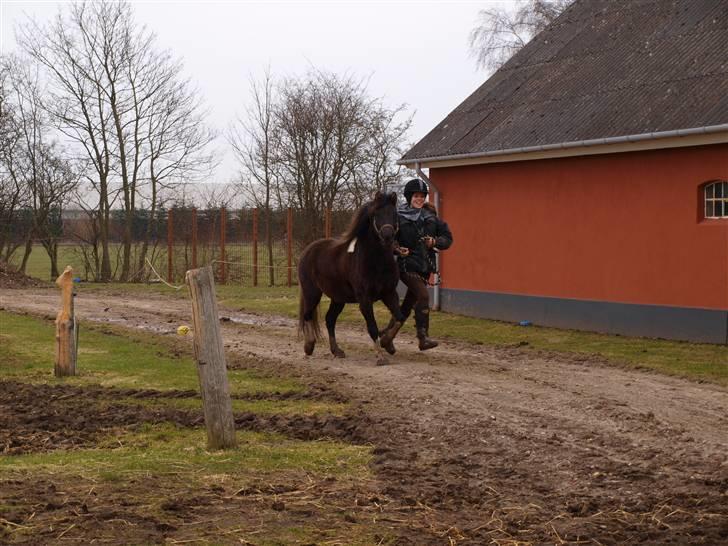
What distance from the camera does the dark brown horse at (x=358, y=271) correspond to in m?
12.7

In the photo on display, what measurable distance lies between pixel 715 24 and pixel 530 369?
7.82 m

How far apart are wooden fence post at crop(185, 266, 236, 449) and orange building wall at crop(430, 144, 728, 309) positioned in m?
8.99

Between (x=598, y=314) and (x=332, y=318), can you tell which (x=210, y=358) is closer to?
(x=332, y=318)

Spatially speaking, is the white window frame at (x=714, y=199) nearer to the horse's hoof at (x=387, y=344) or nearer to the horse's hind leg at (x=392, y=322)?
the horse's hind leg at (x=392, y=322)

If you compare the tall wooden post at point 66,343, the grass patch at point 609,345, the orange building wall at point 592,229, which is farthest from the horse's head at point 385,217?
the orange building wall at point 592,229

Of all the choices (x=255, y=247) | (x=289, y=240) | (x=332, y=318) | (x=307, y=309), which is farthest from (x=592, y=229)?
(x=255, y=247)

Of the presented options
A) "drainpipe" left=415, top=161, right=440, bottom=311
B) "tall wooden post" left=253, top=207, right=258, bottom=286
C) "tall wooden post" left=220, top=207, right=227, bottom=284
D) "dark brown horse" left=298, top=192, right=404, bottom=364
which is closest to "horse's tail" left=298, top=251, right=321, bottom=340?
"dark brown horse" left=298, top=192, right=404, bottom=364

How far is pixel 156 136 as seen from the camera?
117ft

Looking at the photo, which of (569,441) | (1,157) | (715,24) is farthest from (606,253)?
(1,157)

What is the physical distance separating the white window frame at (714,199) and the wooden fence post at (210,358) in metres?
9.30

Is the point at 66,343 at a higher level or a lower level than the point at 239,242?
lower

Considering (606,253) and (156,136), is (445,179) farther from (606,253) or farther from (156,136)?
(156,136)

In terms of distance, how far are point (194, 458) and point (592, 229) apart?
1064 cm

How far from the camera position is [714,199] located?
15.5 meters
